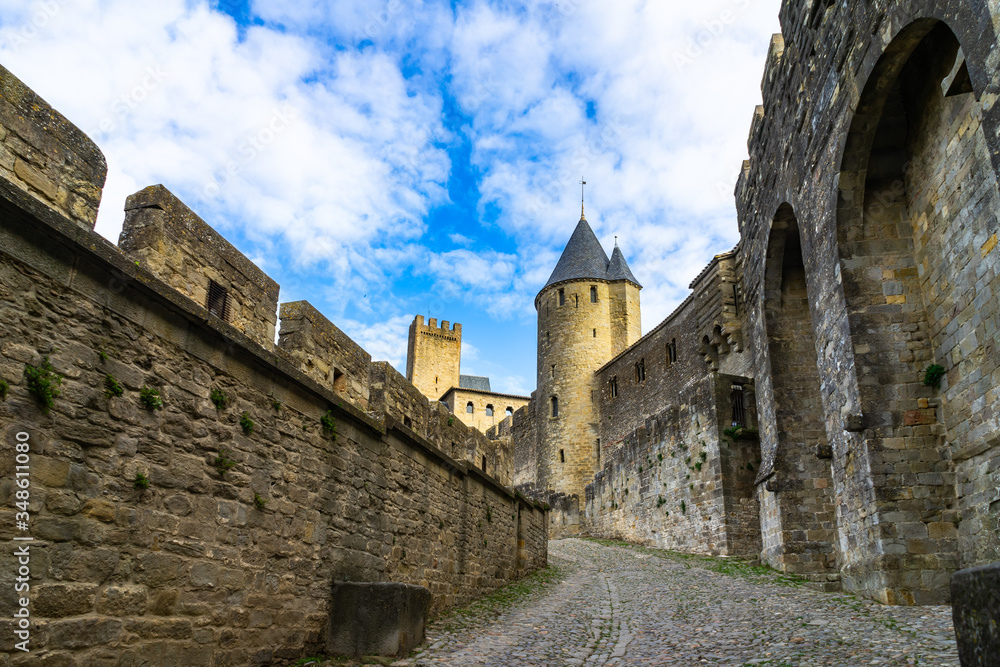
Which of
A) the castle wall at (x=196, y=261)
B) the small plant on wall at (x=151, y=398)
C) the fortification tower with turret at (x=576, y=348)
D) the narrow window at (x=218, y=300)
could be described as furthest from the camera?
the fortification tower with turret at (x=576, y=348)

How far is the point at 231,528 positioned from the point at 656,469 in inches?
609

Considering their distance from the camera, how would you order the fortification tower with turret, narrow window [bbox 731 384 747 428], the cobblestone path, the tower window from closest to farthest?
the cobblestone path < narrow window [bbox 731 384 747 428] < the tower window < the fortification tower with turret

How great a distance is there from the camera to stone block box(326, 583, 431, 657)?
5.78 metres

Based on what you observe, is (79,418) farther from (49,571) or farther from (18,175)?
(18,175)

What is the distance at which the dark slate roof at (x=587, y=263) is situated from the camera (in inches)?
1452

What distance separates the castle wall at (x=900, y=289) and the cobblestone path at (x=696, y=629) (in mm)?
937

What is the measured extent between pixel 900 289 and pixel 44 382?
29.1 ft

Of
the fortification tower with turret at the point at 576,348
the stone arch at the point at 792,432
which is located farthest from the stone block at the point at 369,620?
the fortification tower with turret at the point at 576,348

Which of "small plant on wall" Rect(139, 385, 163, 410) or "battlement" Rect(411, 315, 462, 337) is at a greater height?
"battlement" Rect(411, 315, 462, 337)

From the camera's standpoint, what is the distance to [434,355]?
6462cm

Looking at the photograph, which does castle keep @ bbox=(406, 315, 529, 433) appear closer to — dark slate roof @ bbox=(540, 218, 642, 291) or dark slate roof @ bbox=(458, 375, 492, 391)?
dark slate roof @ bbox=(458, 375, 492, 391)

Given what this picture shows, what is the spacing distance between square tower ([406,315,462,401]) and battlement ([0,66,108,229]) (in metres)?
57.6

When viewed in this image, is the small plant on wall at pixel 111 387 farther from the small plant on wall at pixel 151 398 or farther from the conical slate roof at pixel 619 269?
the conical slate roof at pixel 619 269

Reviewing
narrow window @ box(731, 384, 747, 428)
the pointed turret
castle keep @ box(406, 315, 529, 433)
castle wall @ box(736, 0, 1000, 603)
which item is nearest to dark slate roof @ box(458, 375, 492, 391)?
castle keep @ box(406, 315, 529, 433)
